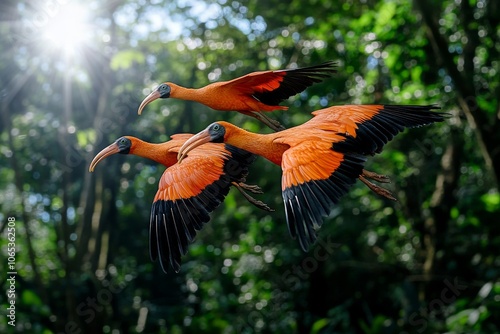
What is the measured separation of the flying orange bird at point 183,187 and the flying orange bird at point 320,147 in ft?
0.58

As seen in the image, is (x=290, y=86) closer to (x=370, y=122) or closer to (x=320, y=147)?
(x=370, y=122)

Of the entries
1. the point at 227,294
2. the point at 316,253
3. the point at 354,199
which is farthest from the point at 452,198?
the point at 227,294

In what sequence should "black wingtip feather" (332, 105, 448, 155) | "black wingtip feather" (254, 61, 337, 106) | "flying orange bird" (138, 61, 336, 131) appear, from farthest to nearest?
"black wingtip feather" (254, 61, 337, 106)
"flying orange bird" (138, 61, 336, 131)
"black wingtip feather" (332, 105, 448, 155)

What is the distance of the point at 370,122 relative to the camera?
2.47 meters

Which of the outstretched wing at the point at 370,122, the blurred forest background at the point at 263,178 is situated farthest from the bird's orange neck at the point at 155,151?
the blurred forest background at the point at 263,178

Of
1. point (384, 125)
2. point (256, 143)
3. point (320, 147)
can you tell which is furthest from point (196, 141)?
point (384, 125)

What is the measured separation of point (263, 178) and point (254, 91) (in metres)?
12.3

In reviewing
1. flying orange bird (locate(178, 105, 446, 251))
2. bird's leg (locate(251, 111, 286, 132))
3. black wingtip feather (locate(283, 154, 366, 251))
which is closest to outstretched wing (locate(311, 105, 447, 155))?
flying orange bird (locate(178, 105, 446, 251))

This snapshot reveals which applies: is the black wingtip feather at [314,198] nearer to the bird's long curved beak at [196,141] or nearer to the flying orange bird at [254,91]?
the bird's long curved beak at [196,141]

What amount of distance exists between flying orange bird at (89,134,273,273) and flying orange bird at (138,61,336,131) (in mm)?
175

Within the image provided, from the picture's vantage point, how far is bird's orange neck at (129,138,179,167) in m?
2.68

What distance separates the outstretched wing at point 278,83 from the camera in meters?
2.75

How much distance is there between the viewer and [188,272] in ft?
63.9

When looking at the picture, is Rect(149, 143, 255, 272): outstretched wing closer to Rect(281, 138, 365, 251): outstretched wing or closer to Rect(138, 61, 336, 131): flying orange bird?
Rect(138, 61, 336, 131): flying orange bird
